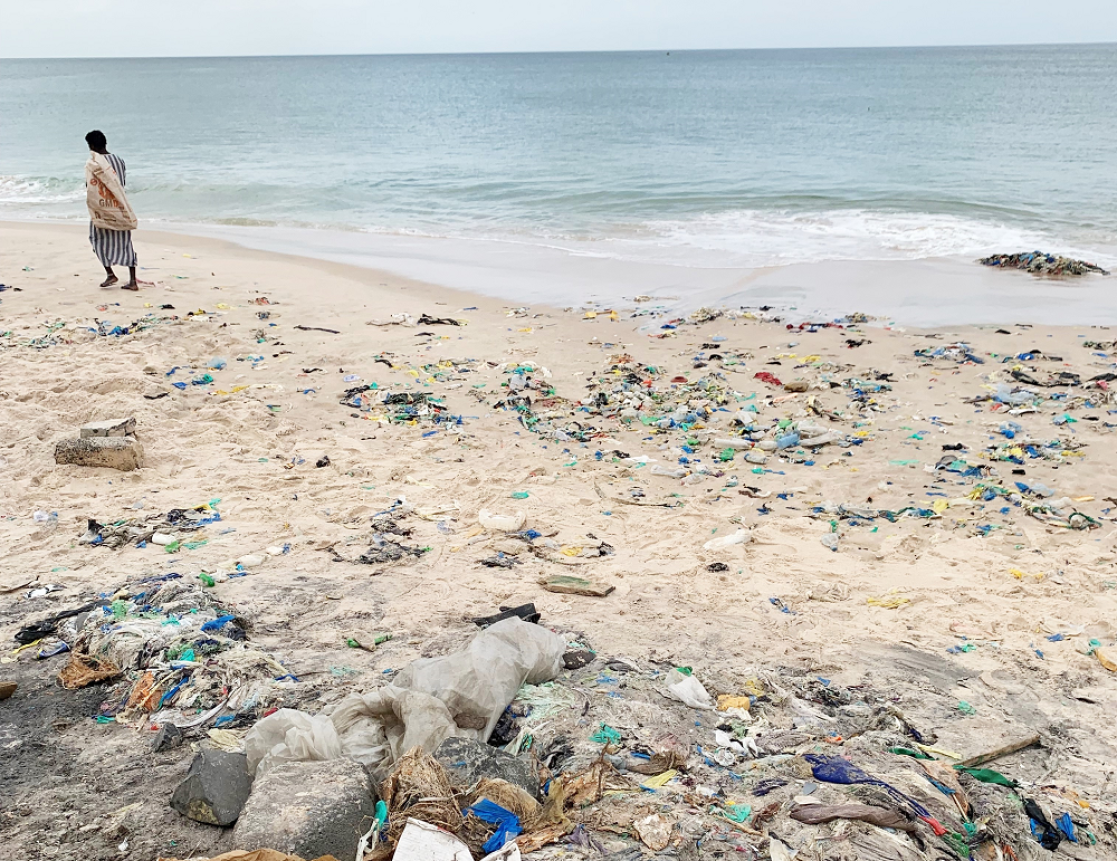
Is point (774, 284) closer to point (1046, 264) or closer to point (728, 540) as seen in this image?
point (1046, 264)

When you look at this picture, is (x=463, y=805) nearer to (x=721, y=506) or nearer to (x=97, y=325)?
(x=721, y=506)

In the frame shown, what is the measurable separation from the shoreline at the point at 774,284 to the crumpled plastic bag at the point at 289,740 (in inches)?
298

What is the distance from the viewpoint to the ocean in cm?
1434

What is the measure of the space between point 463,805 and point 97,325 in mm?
7281

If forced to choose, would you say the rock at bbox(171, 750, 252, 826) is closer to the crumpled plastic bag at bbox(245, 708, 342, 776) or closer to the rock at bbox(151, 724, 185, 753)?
the crumpled plastic bag at bbox(245, 708, 342, 776)

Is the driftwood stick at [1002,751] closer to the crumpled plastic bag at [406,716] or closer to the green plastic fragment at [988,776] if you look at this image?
the green plastic fragment at [988,776]

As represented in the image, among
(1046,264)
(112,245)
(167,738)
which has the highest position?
(112,245)

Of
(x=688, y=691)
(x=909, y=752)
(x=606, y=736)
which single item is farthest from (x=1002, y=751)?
(x=606, y=736)

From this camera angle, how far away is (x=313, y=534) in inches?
179

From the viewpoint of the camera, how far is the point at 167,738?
9.05 ft

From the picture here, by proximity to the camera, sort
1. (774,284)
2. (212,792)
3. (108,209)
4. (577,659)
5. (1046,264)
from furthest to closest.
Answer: (1046,264)
(774,284)
(108,209)
(577,659)
(212,792)

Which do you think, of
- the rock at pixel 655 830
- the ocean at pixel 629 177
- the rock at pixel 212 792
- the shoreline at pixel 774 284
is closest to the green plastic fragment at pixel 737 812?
the rock at pixel 655 830

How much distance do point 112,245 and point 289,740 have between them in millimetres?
8032

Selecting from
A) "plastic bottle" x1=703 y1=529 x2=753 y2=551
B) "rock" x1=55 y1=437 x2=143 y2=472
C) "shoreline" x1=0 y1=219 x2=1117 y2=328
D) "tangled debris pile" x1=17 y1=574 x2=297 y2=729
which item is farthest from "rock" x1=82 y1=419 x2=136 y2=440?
"shoreline" x1=0 y1=219 x2=1117 y2=328
